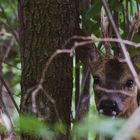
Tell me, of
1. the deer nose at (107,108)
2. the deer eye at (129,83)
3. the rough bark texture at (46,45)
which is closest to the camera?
the rough bark texture at (46,45)

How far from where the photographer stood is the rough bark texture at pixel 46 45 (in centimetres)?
235

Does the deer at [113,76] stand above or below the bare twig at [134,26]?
below

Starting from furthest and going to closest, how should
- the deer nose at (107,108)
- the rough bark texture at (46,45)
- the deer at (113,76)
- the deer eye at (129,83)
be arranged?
the deer eye at (129,83), the deer at (113,76), the deer nose at (107,108), the rough bark texture at (46,45)

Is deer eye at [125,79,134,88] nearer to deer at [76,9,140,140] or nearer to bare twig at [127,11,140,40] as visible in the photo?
deer at [76,9,140,140]

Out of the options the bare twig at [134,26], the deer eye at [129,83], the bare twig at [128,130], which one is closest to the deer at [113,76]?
the deer eye at [129,83]

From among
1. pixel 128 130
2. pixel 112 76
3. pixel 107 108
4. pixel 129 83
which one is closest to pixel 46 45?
pixel 107 108

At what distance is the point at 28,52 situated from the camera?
94.2 inches

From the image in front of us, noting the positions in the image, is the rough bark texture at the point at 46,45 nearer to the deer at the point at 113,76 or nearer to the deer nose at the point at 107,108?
the deer nose at the point at 107,108

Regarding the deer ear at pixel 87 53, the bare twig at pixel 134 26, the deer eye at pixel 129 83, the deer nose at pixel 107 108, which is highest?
the bare twig at pixel 134 26

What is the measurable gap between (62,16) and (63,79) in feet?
1.12

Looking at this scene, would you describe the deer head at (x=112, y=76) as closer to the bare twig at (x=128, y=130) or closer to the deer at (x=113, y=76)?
the deer at (x=113, y=76)

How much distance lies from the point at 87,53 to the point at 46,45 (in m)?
0.59

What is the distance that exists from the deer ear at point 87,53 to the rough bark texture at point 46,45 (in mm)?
424

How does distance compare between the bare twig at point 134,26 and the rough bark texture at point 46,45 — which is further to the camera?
the bare twig at point 134,26
